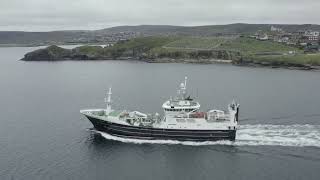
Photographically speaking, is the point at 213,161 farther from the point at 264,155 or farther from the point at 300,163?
the point at 300,163

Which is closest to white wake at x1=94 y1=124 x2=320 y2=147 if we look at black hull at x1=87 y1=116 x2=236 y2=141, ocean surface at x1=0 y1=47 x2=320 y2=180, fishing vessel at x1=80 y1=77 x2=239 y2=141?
ocean surface at x1=0 y1=47 x2=320 y2=180

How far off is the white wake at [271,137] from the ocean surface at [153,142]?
134 mm

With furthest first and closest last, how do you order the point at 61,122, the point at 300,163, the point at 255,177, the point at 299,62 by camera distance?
the point at 299,62
the point at 61,122
the point at 300,163
the point at 255,177

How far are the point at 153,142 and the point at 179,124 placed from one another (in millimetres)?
4334

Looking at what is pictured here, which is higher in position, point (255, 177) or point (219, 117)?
point (219, 117)

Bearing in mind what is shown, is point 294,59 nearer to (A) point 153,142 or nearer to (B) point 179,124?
(B) point 179,124

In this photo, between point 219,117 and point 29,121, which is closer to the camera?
Result: point 219,117

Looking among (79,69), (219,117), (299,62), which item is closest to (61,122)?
(219,117)

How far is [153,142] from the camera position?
213 ft

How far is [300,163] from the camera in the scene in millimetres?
56250

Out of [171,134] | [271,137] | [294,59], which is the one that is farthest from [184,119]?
[294,59]

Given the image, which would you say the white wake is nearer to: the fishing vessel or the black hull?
the black hull

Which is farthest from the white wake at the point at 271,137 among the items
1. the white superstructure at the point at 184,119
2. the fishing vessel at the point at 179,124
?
the white superstructure at the point at 184,119

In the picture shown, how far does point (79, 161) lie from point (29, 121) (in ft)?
76.4
